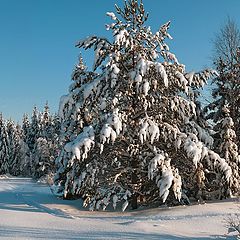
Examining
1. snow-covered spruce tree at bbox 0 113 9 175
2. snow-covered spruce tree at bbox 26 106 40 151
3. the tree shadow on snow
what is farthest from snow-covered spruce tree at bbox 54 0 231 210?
snow-covered spruce tree at bbox 0 113 9 175

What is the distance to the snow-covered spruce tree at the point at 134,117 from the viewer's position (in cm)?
1470

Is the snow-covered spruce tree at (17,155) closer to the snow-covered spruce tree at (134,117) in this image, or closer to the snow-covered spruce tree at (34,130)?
the snow-covered spruce tree at (34,130)

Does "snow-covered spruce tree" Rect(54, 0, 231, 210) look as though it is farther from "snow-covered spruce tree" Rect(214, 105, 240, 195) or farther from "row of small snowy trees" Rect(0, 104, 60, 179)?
"row of small snowy trees" Rect(0, 104, 60, 179)

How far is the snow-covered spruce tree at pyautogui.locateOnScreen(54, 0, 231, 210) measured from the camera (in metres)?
14.7

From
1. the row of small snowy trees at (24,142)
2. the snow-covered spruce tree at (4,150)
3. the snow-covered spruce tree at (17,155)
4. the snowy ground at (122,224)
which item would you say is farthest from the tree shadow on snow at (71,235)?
the snow-covered spruce tree at (17,155)

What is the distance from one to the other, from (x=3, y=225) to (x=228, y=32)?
18.3 metres

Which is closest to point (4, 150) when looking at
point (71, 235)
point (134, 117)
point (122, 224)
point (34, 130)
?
point (34, 130)

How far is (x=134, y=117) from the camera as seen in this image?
1582 cm

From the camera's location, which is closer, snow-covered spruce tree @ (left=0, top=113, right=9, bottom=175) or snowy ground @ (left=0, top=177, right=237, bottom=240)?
snowy ground @ (left=0, top=177, right=237, bottom=240)

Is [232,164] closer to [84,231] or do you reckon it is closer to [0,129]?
[84,231]

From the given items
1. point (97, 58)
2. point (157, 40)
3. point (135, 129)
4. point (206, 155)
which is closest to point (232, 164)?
point (206, 155)

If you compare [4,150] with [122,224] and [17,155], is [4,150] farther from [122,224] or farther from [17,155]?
[122,224]

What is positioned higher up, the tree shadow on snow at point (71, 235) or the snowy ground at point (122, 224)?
the snowy ground at point (122, 224)

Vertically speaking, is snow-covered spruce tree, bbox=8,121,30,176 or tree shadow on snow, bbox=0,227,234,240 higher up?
snow-covered spruce tree, bbox=8,121,30,176
